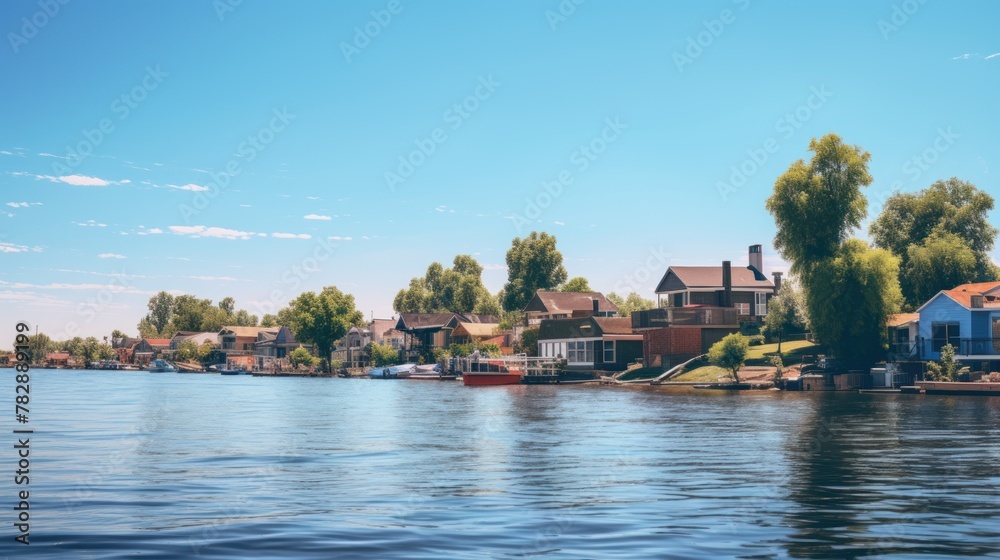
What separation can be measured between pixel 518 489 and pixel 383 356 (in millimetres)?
140356

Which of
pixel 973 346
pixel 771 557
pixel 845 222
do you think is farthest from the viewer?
pixel 845 222

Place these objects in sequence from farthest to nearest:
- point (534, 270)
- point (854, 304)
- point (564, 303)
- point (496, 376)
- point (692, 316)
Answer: point (534, 270), point (564, 303), point (496, 376), point (692, 316), point (854, 304)

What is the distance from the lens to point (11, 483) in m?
21.5

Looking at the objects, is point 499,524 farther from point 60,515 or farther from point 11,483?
point 11,483

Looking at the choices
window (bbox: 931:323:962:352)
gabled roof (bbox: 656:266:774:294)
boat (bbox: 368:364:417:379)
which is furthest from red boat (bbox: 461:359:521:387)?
window (bbox: 931:323:962:352)

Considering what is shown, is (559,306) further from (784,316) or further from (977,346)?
(977,346)

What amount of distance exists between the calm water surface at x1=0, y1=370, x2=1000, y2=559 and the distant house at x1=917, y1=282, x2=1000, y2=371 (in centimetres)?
3222

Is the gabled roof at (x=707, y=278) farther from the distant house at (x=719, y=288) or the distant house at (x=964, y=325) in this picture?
the distant house at (x=964, y=325)

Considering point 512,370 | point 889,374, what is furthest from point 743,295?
point 889,374

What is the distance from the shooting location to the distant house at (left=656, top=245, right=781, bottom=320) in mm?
111438

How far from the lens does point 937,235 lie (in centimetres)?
9175

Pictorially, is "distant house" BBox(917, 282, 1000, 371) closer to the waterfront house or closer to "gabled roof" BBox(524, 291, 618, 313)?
the waterfront house

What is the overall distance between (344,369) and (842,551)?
538ft

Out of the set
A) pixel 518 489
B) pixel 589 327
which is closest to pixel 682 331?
pixel 589 327
